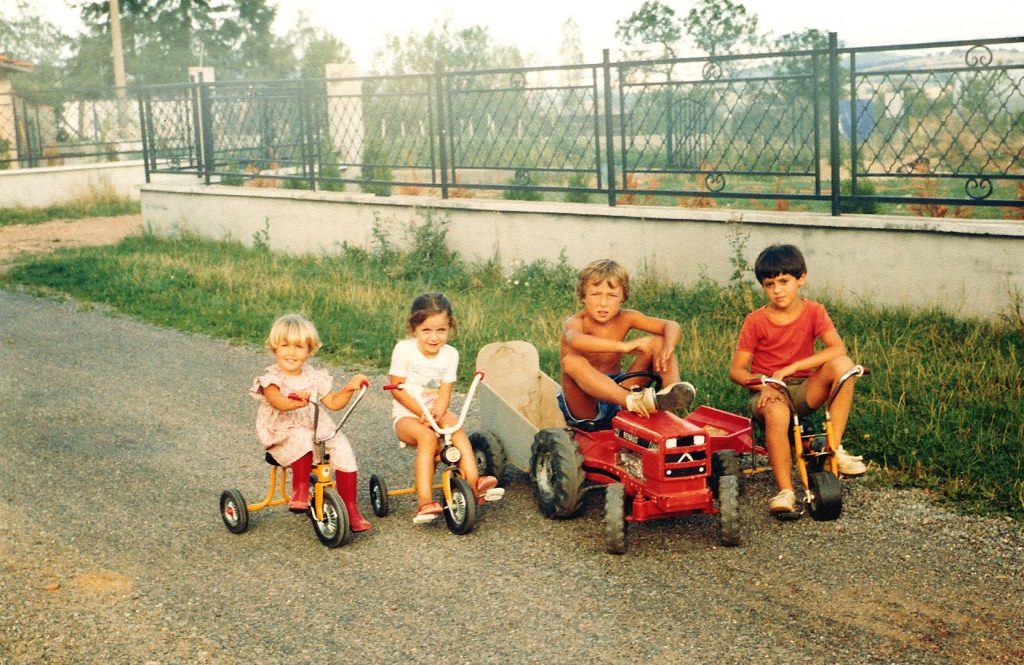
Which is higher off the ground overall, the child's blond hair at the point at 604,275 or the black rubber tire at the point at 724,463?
the child's blond hair at the point at 604,275

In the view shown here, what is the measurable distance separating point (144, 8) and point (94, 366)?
51225mm

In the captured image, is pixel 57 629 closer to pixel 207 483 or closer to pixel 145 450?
pixel 207 483

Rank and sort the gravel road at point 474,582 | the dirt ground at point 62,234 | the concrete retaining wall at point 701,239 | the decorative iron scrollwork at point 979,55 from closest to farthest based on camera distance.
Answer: the gravel road at point 474,582, the concrete retaining wall at point 701,239, the decorative iron scrollwork at point 979,55, the dirt ground at point 62,234

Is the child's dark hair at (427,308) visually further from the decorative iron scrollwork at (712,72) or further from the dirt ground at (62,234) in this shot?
the dirt ground at (62,234)

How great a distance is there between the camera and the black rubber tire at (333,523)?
207 inches

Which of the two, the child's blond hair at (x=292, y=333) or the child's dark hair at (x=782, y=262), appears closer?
the child's blond hair at (x=292, y=333)

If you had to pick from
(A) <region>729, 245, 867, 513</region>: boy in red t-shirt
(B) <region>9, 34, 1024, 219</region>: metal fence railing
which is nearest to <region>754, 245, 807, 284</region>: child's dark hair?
(A) <region>729, 245, 867, 513</region>: boy in red t-shirt

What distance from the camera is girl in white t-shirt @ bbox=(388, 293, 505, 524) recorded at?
218 inches

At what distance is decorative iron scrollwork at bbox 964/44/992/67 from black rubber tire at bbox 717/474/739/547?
5.40 metres

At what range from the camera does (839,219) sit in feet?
30.6

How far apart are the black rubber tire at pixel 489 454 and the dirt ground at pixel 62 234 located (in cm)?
1042

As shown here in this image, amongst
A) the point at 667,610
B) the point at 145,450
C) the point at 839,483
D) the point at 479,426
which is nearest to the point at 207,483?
the point at 145,450

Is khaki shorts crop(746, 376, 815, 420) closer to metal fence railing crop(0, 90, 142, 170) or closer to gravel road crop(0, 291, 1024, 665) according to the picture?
gravel road crop(0, 291, 1024, 665)

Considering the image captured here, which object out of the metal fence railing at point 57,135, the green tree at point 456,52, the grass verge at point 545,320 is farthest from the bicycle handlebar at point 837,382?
the green tree at point 456,52
